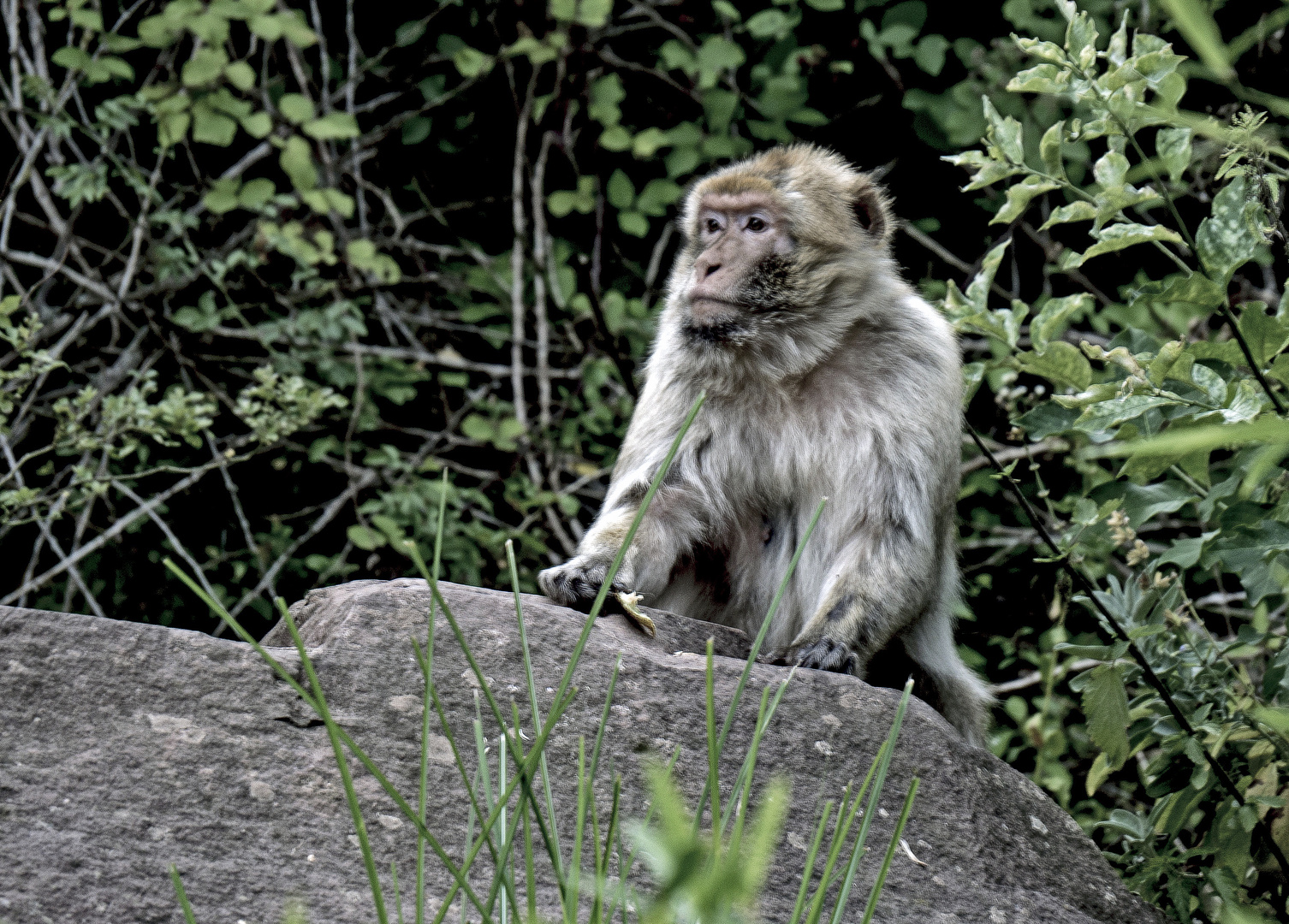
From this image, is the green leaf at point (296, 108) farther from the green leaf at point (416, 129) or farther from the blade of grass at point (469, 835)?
the blade of grass at point (469, 835)

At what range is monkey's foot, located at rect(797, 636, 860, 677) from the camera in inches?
107

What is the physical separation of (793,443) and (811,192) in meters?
0.68

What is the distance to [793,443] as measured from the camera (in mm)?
3080

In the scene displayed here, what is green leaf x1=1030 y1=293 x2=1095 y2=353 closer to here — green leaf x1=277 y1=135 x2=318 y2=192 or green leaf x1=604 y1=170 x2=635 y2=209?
green leaf x1=604 y1=170 x2=635 y2=209

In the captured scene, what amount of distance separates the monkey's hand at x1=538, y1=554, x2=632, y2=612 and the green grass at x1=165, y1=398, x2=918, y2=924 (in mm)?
501

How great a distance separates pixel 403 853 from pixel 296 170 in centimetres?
325

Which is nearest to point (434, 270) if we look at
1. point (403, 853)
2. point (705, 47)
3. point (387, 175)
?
point (387, 175)

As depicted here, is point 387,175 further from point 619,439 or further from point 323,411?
point 619,439

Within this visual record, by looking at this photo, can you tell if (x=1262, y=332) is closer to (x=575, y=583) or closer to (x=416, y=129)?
(x=575, y=583)

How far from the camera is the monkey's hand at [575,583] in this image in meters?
2.66

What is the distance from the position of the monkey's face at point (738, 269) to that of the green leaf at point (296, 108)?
191 centimetres

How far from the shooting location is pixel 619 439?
515 centimetres

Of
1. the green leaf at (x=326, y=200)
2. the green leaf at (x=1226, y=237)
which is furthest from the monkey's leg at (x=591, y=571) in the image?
the green leaf at (x=326, y=200)

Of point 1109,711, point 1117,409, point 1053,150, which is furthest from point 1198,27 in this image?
point 1109,711
